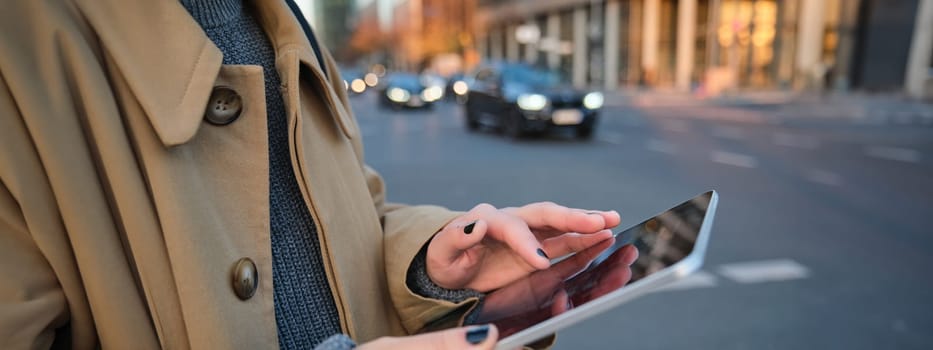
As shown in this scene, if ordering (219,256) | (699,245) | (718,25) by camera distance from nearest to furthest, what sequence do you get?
(699,245) → (219,256) → (718,25)

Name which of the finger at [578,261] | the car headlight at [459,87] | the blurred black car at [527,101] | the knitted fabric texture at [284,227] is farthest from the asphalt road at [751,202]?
the car headlight at [459,87]

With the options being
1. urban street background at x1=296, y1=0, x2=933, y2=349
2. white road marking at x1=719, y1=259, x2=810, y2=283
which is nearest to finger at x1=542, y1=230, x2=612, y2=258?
urban street background at x1=296, y1=0, x2=933, y2=349

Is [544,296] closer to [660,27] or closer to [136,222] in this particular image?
[136,222]

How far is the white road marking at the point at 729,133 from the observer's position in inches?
444

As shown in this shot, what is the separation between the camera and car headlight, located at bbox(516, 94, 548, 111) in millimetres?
11023

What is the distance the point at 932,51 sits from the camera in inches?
763

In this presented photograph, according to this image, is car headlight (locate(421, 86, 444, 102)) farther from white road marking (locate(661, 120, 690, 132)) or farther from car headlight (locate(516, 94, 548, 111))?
car headlight (locate(516, 94, 548, 111))

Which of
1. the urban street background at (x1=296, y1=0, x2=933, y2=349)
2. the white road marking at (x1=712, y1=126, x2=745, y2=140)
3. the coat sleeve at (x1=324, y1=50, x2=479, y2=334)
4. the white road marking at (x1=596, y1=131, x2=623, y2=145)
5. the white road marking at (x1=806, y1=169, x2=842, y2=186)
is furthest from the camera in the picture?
the white road marking at (x1=712, y1=126, x2=745, y2=140)

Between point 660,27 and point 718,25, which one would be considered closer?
point 718,25

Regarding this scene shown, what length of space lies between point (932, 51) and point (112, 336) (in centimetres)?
2431

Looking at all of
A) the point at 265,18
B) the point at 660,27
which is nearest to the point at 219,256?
the point at 265,18

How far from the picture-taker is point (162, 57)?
0.85m

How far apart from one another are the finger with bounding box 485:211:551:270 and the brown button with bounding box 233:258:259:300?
412 mm

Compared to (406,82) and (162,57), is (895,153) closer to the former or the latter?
(162,57)
